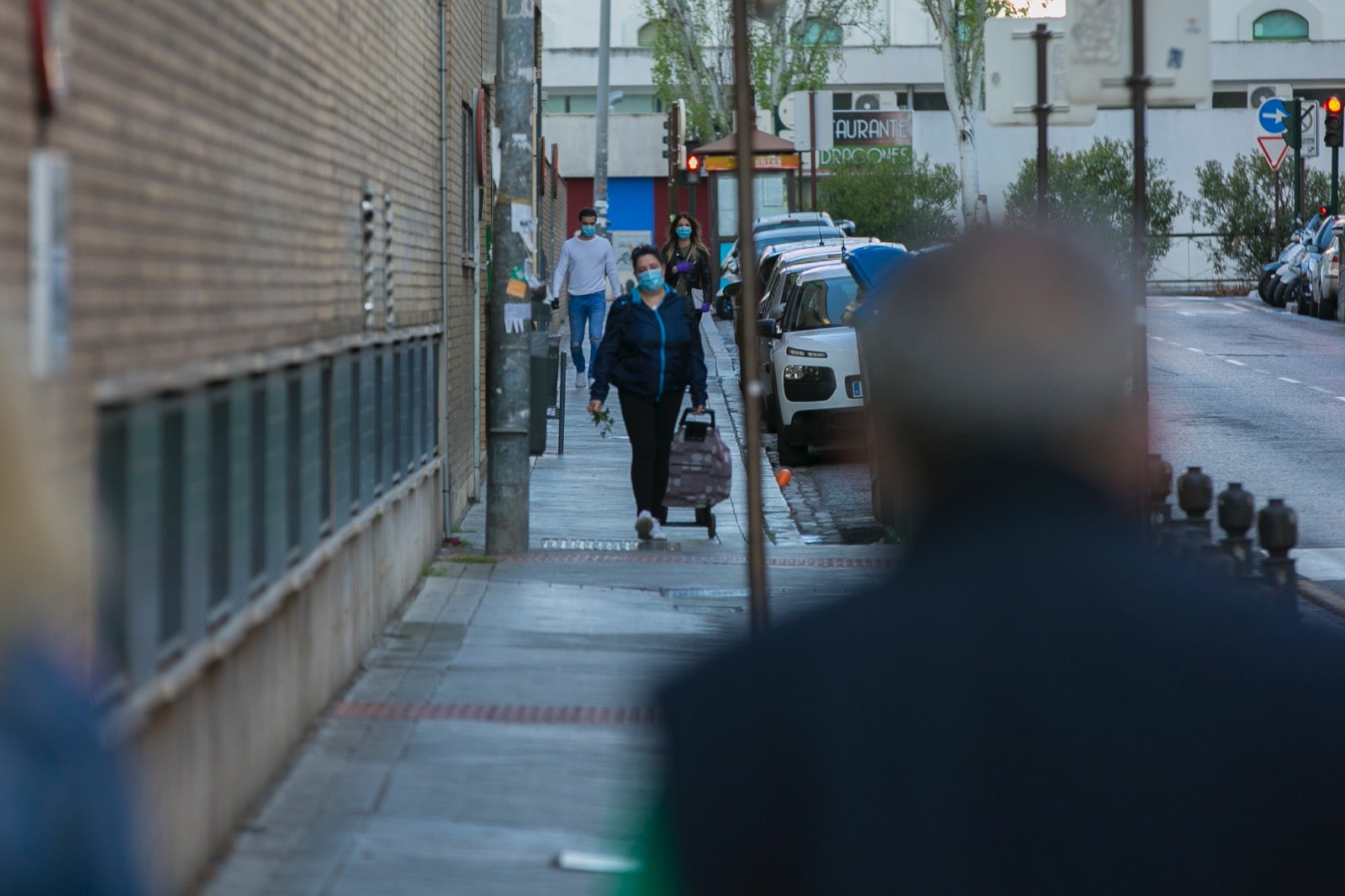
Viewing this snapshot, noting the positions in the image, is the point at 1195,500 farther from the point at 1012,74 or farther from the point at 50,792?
the point at 50,792

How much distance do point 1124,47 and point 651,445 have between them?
177 inches

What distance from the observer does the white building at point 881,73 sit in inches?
2650

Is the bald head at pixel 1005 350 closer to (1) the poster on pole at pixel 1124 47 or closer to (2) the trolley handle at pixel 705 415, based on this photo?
(1) the poster on pole at pixel 1124 47

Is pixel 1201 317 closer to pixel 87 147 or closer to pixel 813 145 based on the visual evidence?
pixel 813 145

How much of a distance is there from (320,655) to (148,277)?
2.45 metres

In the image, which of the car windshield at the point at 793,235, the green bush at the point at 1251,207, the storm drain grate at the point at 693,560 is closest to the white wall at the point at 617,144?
the green bush at the point at 1251,207

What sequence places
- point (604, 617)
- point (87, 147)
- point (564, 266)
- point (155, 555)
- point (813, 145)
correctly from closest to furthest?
point (87, 147), point (155, 555), point (604, 617), point (564, 266), point (813, 145)

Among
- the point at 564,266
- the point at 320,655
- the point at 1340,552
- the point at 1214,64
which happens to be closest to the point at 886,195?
the point at 1214,64

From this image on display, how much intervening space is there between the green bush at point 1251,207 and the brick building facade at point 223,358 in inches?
1579

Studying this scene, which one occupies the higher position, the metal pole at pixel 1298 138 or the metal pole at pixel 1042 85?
the metal pole at pixel 1298 138

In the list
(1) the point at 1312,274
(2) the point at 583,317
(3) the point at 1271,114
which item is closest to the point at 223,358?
(2) the point at 583,317

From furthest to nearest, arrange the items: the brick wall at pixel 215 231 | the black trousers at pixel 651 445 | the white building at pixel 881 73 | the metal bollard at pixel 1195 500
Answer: the white building at pixel 881 73
the black trousers at pixel 651 445
the metal bollard at pixel 1195 500
the brick wall at pixel 215 231

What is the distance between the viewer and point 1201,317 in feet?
115

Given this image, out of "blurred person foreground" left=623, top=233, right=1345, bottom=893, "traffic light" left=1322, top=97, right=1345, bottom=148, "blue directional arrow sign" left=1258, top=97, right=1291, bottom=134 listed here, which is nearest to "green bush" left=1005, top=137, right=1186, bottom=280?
"blue directional arrow sign" left=1258, top=97, right=1291, bottom=134
